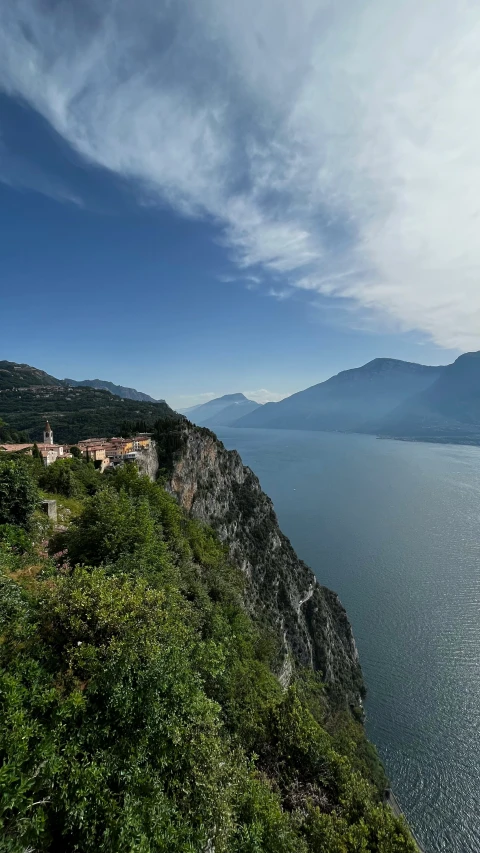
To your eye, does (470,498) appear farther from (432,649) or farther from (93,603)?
(93,603)

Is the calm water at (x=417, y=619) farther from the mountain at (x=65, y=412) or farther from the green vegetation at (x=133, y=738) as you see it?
the mountain at (x=65, y=412)

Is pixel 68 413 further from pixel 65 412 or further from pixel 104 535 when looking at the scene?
pixel 104 535

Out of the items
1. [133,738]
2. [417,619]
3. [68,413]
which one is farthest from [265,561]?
[68,413]

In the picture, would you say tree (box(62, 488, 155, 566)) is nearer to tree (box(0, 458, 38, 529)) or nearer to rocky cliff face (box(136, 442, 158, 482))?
tree (box(0, 458, 38, 529))

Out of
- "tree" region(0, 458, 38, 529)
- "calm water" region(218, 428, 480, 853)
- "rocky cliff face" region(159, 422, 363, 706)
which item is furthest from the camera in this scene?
"rocky cliff face" region(159, 422, 363, 706)

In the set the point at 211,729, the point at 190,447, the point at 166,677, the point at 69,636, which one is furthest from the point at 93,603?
the point at 190,447

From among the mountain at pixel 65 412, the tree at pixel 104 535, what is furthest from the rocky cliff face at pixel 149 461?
the tree at pixel 104 535


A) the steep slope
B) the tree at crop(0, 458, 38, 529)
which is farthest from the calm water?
the steep slope

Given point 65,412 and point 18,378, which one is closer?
point 65,412
